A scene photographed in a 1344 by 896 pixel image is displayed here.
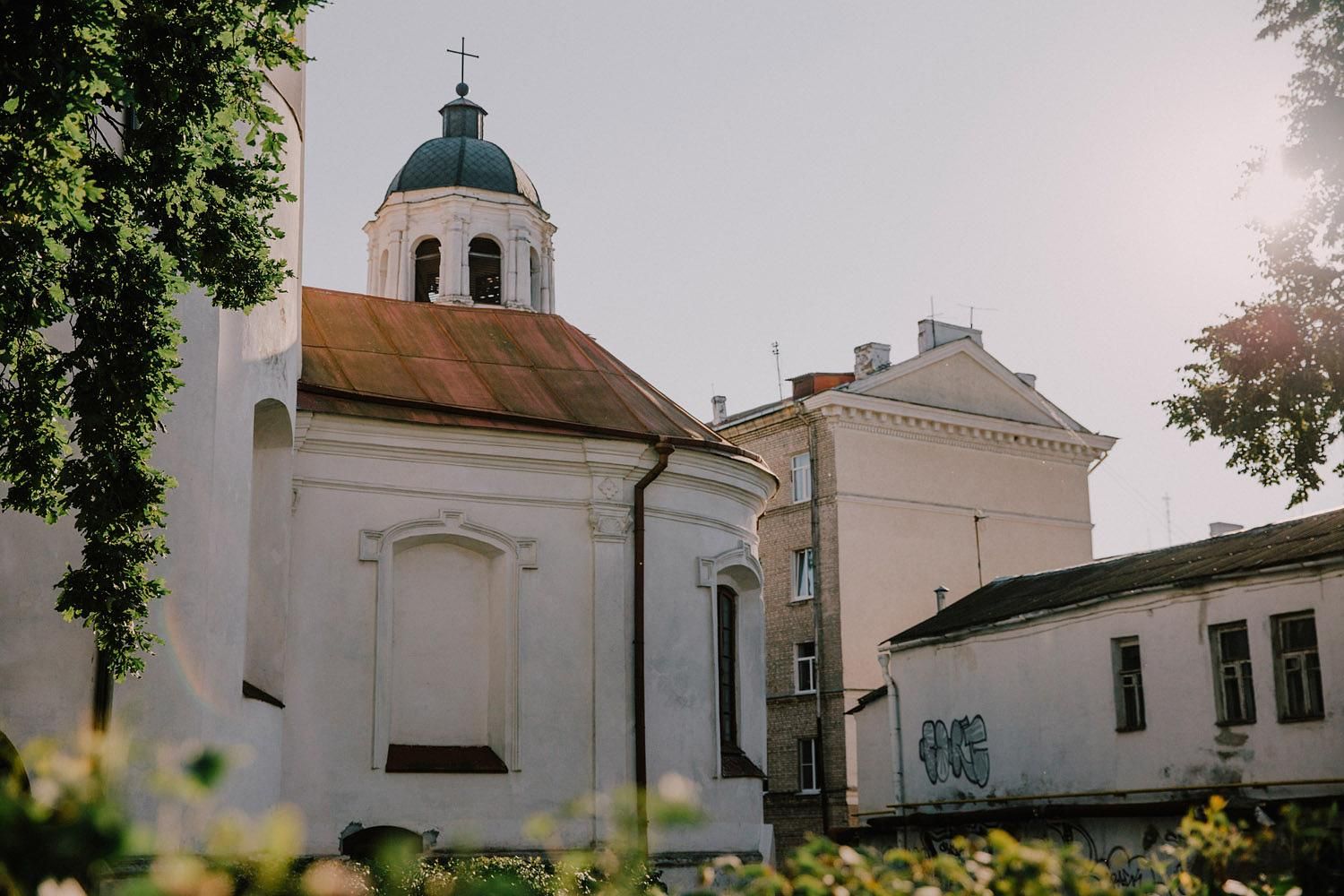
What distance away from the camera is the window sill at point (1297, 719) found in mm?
18516

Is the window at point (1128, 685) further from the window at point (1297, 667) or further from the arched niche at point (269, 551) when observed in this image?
the arched niche at point (269, 551)

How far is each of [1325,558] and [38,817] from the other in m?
18.5

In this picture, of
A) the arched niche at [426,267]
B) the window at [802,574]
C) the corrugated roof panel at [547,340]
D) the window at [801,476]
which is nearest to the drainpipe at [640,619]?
the corrugated roof panel at [547,340]

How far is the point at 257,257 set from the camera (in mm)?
9117

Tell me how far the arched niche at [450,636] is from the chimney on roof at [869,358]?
21.3 meters

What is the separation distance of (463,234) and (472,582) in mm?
12847

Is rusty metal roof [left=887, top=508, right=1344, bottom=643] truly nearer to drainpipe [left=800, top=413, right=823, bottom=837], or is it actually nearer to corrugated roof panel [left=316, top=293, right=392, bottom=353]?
drainpipe [left=800, top=413, right=823, bottom=837]

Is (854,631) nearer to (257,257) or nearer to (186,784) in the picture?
(257,257)

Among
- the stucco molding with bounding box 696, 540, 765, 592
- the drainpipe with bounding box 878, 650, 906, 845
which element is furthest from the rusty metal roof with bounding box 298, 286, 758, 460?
the drainpipe with bounding box 878, 650, 906, 845

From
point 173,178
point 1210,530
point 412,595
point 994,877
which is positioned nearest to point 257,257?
point 173,178

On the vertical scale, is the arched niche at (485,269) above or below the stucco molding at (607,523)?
above

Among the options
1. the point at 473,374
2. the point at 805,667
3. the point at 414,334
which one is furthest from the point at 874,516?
the point at 473,374

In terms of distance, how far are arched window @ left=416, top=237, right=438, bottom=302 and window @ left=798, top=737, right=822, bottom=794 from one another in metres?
13.4

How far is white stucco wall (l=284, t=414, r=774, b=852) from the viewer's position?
16.2 metres
